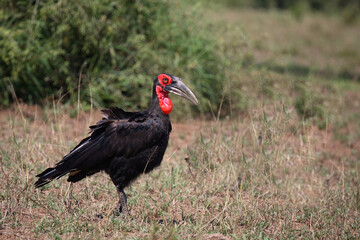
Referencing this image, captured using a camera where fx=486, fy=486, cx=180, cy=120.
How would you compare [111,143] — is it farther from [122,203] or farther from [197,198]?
[197,198]

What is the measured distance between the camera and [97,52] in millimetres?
7723

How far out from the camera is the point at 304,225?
470 cm

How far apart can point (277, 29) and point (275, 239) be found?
47.2 ft

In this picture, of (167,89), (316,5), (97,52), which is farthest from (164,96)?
(316,5)

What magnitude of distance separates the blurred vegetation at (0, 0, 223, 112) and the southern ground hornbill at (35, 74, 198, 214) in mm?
3004

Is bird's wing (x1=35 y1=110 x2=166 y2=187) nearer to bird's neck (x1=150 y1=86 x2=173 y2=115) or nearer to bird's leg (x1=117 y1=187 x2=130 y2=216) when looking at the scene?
bird's neck (x1=150 y1=86 x2=173 y2=115)

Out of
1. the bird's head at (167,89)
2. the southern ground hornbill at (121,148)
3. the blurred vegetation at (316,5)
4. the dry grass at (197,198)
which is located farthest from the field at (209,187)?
the blurred vegetation at (316,5)

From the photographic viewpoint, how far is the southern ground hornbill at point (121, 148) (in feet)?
14.0

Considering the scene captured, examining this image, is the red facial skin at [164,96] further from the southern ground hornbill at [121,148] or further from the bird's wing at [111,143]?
the bird's wing at [111,143]

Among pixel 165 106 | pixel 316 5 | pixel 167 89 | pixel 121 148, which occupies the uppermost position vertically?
pixel 167 89

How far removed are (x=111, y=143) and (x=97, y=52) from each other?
3.71 meters

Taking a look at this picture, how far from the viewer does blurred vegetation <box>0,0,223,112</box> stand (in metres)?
7.32

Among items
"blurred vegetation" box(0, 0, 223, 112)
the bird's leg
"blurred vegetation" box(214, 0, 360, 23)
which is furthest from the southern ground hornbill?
"blurred vegetation" box(214, 0, 360, 23)

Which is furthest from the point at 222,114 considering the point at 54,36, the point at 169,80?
the point at 169,80
